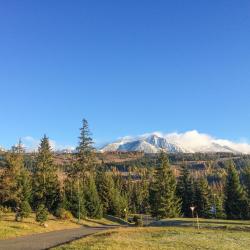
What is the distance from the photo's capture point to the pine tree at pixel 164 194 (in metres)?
79.4

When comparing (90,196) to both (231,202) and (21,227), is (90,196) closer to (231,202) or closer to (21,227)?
(231,202)

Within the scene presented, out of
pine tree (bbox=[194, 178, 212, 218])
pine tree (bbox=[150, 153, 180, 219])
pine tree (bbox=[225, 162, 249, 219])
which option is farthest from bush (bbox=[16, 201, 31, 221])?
pine tree (bbox=[225, 162, 249, 219])

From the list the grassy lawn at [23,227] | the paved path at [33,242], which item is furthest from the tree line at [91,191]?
the paved path at [33,242]

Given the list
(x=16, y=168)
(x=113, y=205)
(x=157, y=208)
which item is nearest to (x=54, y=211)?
(x=16, y=168)

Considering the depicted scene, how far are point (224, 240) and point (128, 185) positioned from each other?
123 meters

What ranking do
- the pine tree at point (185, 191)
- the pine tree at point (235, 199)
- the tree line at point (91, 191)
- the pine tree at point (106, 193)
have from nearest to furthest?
1. the tree line at point (91, 191)
2. the pine tree at point (235, 199)
3. the pine tree at point (185, 191)
4. the pine tree at point (106, 193)

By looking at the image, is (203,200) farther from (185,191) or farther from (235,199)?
(235,199)

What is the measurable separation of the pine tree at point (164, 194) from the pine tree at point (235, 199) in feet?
37.5

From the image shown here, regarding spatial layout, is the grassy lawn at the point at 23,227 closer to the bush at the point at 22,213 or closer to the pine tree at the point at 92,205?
the bush at the point at 22,213

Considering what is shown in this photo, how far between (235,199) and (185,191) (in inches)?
512

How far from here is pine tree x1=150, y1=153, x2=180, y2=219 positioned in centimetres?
7944

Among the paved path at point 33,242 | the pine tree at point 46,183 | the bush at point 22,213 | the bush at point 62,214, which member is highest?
the pine tree at point 46,183

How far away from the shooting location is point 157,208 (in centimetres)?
8000

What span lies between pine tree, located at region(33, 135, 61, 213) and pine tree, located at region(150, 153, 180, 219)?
67.5 ft
